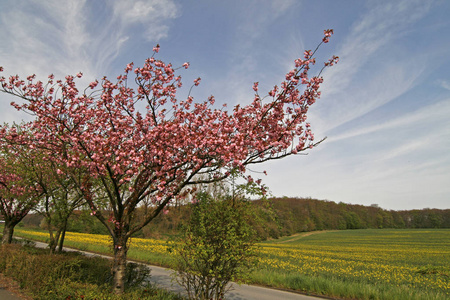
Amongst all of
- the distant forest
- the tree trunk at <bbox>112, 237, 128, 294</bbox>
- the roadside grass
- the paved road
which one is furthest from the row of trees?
the tree trunk at <bbox>112, 237, 128, 294</bbox>

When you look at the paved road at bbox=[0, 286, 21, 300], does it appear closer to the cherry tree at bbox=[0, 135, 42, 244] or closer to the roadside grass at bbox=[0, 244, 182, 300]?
the roadside grass at bbox=[0, 244, 182, 300]

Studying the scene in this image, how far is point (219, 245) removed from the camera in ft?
21.0

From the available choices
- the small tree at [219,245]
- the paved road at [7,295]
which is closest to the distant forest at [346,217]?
the paved road at [7,295]

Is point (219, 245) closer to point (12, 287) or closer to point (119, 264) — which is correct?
point (119, 264)

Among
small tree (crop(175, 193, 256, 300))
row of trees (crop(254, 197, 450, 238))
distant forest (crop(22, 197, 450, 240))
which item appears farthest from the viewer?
row of trees (crop(254, 197, 450, 238))

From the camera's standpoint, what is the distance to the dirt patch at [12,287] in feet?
27.7

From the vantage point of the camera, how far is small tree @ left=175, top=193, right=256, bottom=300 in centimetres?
629

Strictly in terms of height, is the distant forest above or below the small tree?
above

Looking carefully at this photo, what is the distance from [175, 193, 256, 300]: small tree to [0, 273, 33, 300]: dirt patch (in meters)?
5.54

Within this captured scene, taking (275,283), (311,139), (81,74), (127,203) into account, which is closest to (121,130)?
(127,203)

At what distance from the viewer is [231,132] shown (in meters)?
6.88

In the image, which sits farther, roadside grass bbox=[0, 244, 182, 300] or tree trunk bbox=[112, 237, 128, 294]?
tree trunk bbox=[112, 237, 128, 294]

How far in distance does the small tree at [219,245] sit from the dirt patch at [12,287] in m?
5.54

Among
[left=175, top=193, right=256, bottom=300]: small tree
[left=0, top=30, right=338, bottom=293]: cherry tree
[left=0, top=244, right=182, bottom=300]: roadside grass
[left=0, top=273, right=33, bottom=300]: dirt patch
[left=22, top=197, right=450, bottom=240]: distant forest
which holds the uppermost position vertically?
[left=22, top=197, right=450, bottom=240]: distant forest
